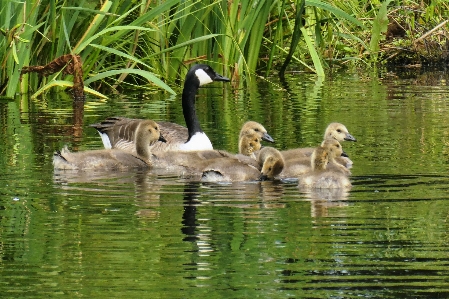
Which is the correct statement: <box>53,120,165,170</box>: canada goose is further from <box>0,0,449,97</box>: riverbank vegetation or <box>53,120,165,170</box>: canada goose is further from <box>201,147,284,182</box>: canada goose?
<box>0,0,449,97</box>: riverbank vegetation

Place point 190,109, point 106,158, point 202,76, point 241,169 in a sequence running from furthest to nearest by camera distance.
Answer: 1. point 202,76
2. point 190,109
3. point 106,158
4. point 241,169

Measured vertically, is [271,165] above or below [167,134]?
below

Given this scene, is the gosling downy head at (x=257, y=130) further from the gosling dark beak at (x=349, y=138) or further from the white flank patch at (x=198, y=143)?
the gosling dark beak at (x=349, y=138)

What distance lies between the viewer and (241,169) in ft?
29.8

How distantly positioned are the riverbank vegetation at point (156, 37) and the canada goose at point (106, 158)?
1.96 meters

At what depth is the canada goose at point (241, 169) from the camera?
29.5ft

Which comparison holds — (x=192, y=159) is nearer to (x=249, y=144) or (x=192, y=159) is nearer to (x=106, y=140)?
(x=249, y=144)

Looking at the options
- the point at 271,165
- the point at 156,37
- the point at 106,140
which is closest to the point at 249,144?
the point at 271,165

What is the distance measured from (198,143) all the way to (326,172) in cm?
223

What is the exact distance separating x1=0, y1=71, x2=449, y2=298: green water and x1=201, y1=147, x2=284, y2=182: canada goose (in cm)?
19

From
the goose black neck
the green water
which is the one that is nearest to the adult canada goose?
the green water

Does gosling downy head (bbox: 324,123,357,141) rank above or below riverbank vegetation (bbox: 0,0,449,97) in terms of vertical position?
below

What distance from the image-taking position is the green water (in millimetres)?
5727

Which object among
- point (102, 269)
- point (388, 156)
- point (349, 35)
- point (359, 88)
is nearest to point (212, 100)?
point (359, 88)
